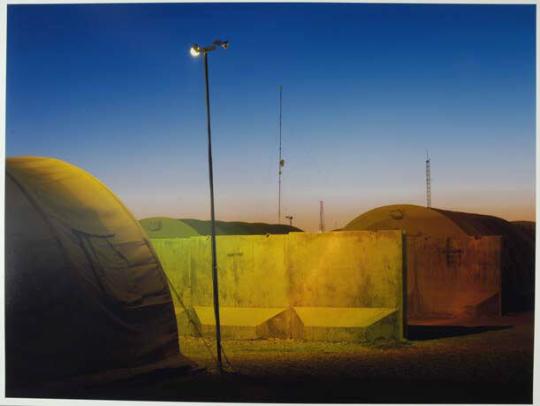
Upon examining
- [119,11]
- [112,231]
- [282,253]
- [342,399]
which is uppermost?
[119,11]

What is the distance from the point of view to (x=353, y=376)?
21.8 ft

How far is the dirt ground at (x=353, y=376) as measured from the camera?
6.21 metres

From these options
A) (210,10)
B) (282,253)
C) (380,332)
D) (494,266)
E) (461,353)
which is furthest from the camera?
(494,266)

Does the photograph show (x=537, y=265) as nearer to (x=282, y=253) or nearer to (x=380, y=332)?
(x=380, y=332)

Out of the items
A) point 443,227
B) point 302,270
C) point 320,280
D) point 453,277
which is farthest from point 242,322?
point 443,227

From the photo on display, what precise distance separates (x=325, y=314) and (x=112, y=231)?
9.69 feet

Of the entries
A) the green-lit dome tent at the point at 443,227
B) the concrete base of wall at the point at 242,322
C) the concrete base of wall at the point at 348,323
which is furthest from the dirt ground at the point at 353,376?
the green-lit dome tent at the point at 443,227

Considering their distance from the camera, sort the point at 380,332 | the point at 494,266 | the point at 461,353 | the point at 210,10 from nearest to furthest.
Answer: the point at 210,10
the point at 461,353
the point at 380,332
the point at 494,266

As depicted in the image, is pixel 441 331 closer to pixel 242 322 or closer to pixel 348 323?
pixel 348 323

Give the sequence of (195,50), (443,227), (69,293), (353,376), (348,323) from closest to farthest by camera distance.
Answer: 1. (69,293)
2. (353,376)
3. (195,50)
4. (348,323)
5. (443,227)

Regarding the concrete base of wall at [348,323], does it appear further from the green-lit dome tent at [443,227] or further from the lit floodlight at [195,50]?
the lit floodlight at [195,50]

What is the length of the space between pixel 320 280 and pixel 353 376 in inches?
78.6

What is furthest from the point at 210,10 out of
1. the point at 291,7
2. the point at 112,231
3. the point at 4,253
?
the point at 4,253

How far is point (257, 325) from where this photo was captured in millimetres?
8578
